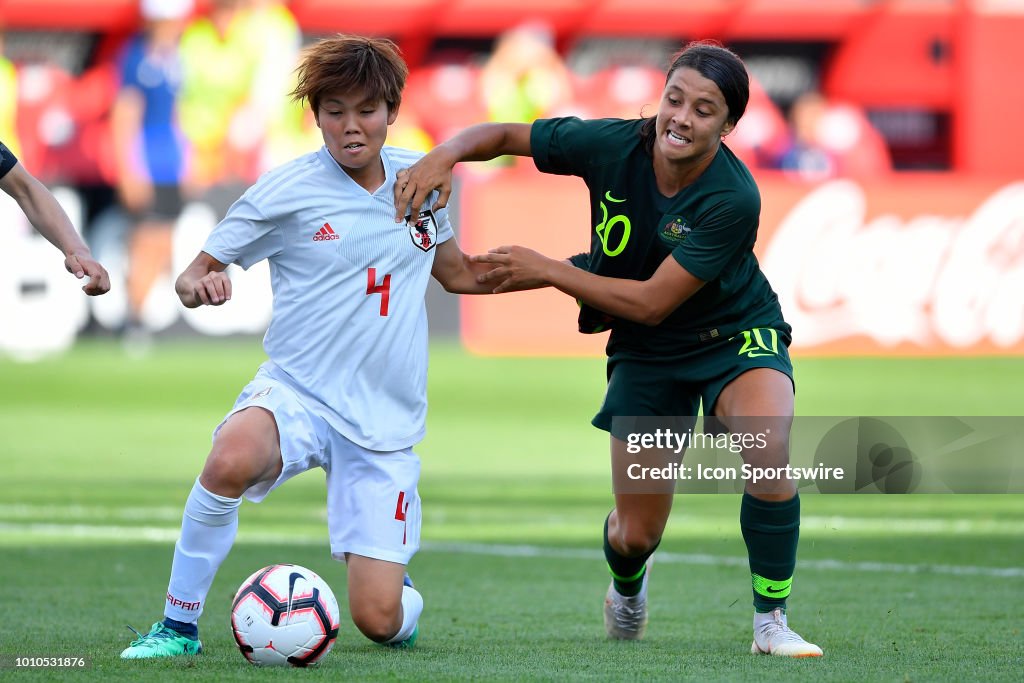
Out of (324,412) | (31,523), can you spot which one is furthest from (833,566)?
(31,523)

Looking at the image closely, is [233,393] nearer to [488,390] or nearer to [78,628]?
[488,390]

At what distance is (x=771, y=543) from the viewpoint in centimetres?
498

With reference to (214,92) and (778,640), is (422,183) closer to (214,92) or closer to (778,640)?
(778,640)

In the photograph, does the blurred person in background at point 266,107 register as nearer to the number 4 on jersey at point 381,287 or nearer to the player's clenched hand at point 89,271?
the player's clenched hand at point 89,271

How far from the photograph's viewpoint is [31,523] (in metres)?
8.19

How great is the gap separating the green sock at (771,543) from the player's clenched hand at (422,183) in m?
1.38

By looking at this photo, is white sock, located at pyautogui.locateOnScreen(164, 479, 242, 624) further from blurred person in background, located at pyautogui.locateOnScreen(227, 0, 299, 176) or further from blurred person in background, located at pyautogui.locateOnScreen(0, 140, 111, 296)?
blurred person in background, located at pyautogui.locateOnScreen(227, 0, 299, 176)

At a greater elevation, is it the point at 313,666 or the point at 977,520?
the point at 977,520

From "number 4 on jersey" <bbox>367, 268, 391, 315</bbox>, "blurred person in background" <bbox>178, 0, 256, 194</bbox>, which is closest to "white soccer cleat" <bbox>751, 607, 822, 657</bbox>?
"number 4 on jersey" <bbox>367, 268, 391, 315</bbox>

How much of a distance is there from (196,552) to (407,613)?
0.71 metres

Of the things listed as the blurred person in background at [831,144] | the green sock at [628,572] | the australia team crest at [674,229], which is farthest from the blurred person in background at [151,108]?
the australia team crest at [674,229]

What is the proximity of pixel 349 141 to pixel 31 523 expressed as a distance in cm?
410

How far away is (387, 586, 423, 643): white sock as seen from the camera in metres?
5.03

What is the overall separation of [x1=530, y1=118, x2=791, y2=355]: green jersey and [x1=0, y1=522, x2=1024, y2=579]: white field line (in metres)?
2.12
